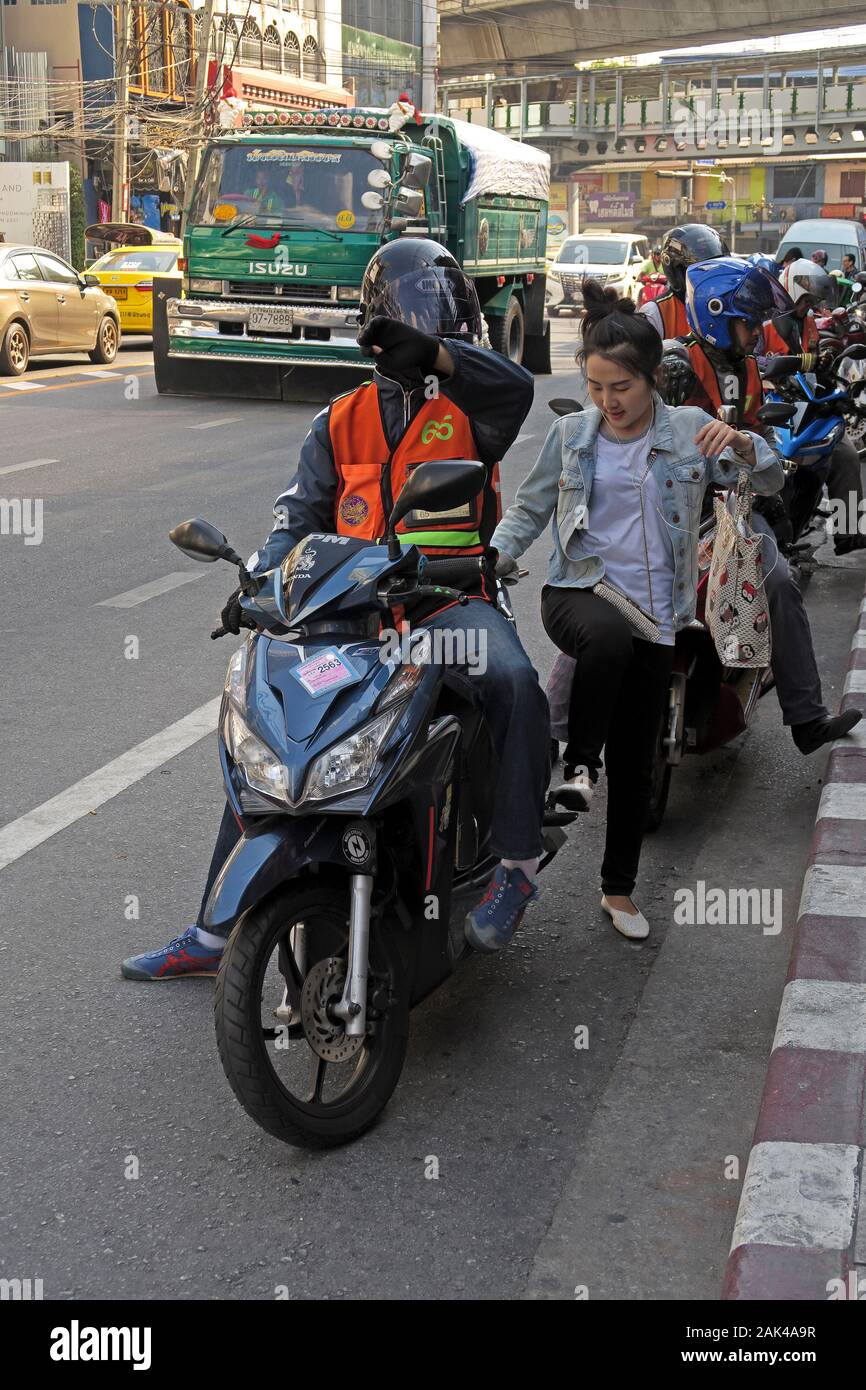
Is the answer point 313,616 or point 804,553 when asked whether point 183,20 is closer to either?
point 804,553

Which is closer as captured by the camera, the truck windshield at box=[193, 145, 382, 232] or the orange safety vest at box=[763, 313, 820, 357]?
the orange safety vest at box=[763, 313, 820, 357]

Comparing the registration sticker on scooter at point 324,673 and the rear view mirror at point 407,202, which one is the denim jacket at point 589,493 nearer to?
the registration sticker on scooter at point 324,673

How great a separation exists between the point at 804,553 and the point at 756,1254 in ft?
21.4

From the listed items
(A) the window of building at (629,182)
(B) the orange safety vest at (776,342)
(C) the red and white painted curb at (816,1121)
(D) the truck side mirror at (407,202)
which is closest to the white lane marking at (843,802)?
(C) the red and white painted curb at (816,1121)

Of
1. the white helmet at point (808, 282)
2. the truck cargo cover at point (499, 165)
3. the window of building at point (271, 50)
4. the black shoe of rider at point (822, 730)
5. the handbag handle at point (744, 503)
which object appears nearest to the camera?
the handbag handle at point (744, 503)

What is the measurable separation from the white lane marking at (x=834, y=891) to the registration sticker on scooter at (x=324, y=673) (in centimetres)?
163

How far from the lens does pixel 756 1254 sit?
2.91 meters

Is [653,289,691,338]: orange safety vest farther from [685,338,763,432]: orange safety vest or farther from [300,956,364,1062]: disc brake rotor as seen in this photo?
[300,956,364,1062]: disc brake rotor

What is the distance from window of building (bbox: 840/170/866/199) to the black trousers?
99.0m

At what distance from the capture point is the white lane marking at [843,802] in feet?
16.6

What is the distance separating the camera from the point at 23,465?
12.6 metres

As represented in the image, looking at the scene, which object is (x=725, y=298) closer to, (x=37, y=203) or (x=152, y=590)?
(x=152, y=590)

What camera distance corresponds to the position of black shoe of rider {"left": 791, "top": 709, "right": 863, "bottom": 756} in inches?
222

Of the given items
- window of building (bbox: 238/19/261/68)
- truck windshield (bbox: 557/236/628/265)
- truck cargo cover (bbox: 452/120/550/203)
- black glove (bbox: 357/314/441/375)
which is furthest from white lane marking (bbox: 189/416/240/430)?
window of building (bbox: 238/19/261/68)
